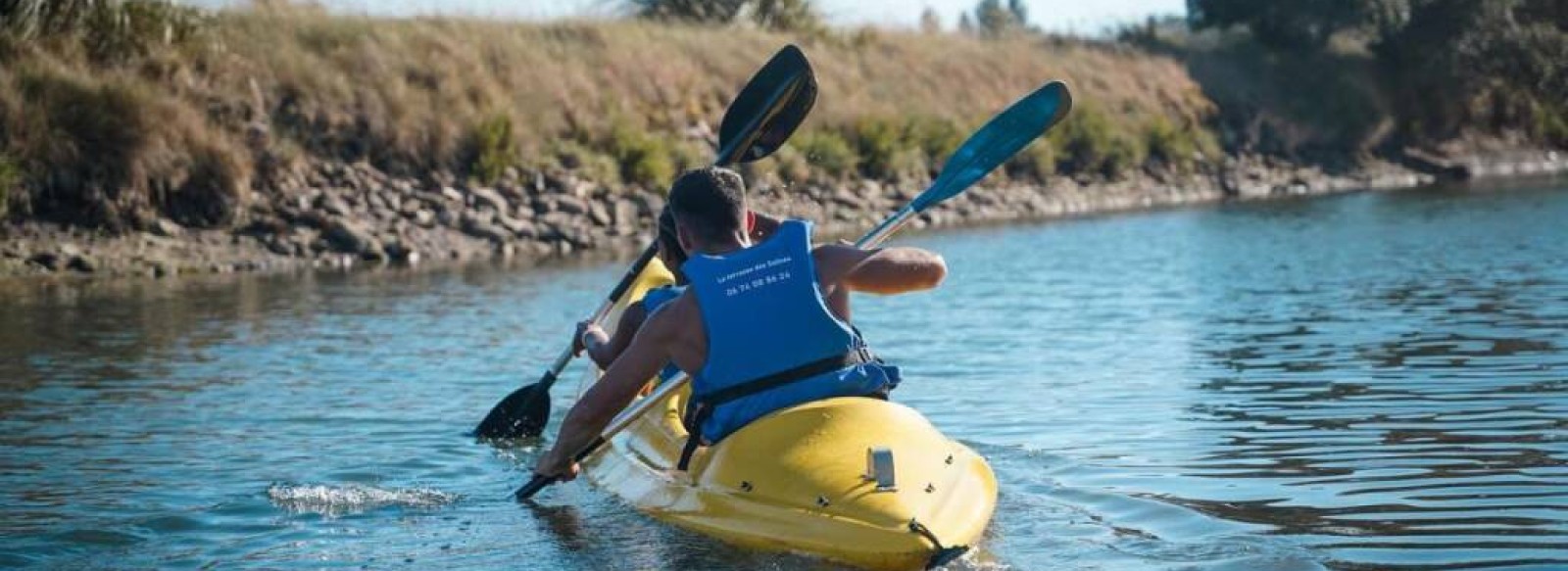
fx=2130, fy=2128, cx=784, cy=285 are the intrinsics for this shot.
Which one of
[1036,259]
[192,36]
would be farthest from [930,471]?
[192,36]

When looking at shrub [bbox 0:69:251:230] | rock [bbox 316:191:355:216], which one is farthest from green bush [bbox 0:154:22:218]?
rock [bbox 316:191:355:216]

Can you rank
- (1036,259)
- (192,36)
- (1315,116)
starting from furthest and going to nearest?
1. (1315,116)
2. (192,36)
3. (1036,259)

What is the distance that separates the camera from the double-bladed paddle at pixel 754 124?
10.2 metres

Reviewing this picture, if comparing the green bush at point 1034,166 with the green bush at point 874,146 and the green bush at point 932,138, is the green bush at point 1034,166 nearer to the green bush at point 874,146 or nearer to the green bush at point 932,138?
the green bush at point 932,138

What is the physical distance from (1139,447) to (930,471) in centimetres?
255

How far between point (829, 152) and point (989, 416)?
20.4 meters

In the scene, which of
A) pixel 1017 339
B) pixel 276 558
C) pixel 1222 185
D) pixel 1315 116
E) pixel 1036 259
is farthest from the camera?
pixel 1315 116

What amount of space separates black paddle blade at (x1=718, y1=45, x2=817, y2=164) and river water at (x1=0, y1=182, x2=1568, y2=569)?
5.34ft

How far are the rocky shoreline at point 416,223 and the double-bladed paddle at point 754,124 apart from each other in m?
11.1

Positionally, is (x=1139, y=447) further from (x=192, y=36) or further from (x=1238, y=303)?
(x=192, y=36)

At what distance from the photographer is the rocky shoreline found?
68.7 ft

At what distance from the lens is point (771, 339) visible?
22.4ft

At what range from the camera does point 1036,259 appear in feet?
70.2

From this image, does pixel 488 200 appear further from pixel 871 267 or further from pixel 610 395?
pixel 871 267
